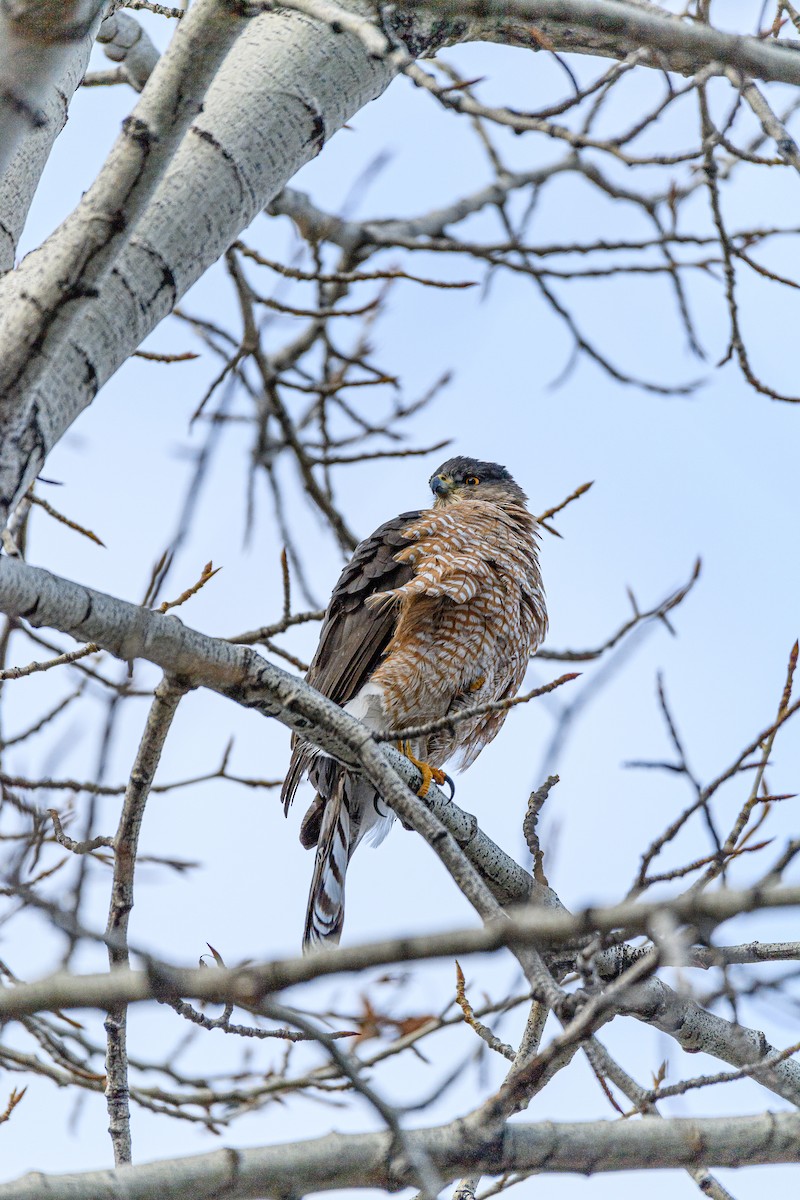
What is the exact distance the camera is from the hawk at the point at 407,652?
4.80 m

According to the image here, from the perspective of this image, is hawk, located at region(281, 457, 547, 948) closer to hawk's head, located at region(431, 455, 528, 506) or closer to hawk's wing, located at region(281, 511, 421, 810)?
hawk's wing, located at region(281, 511, 421, 810)

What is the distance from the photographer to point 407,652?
480 cm

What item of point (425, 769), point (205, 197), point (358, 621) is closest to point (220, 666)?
point (205, 197)

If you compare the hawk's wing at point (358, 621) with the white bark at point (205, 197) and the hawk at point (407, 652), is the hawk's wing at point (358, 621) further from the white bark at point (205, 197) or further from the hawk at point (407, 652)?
the white bark at point (205, 197)

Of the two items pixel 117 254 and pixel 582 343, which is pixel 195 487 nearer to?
pixel 117 254

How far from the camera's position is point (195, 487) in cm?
126

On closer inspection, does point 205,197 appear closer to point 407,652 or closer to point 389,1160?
point 389,1160

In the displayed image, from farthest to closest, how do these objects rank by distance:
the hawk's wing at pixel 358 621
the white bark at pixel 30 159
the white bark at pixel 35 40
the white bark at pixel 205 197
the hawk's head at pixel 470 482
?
the hawk's head at pixel 470 482
the hawk's wing at pixel 358 621
the white bark at pixel 30 159
the white bark at pixel 205 197
the white bark at pixel 35 40

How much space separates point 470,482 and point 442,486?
0.16m

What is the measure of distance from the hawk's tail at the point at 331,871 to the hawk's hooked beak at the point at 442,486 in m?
1.93

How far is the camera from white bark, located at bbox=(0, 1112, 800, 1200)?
1667 mm

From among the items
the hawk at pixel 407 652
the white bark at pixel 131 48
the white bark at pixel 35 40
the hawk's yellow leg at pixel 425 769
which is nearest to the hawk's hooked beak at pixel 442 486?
the hawk at pixel 407 652

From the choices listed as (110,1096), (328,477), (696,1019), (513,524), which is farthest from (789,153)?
(513,524)

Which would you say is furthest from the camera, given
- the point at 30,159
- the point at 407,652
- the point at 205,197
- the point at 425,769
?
the point at 407,652
